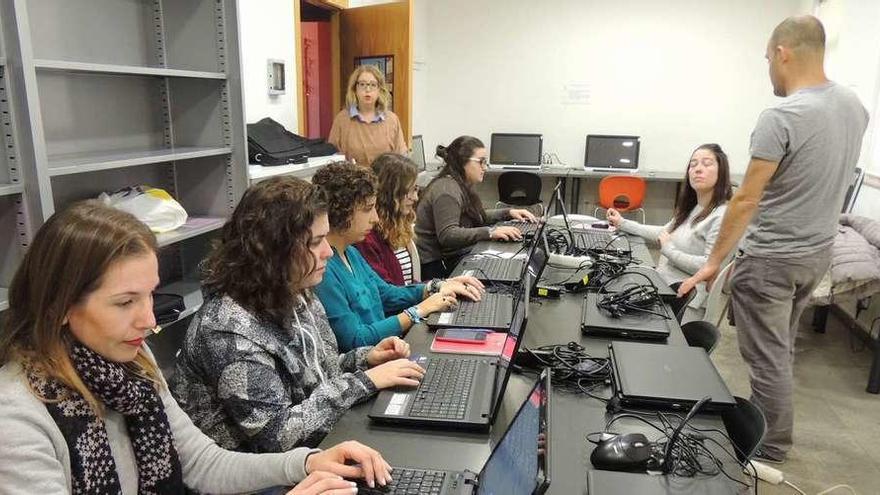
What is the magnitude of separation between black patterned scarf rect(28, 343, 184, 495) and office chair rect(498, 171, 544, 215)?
509 centimetres

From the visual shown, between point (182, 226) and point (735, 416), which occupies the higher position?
point (182, 226)

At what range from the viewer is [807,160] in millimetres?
2170

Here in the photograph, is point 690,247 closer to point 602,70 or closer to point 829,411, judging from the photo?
point 829,411

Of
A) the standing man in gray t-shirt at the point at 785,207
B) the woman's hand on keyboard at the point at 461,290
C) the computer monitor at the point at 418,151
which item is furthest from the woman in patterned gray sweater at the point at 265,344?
the computer monitor at the point at 418,151

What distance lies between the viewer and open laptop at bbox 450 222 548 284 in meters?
2.08

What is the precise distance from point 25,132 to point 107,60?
83 cm

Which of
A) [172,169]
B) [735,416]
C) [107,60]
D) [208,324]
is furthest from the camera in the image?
[172,169]

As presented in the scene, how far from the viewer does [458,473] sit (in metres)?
1.08

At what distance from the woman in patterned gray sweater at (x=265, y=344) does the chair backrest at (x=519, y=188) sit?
15.6 ft

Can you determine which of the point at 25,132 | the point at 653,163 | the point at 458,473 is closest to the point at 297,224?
the point at 458,473

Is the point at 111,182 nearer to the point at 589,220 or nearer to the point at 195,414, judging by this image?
the point at 195,414

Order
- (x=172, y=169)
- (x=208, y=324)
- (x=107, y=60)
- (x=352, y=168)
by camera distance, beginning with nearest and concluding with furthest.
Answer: (x=208, y=324)
(x=352, y=168)
(x=107, y=60)
(x=172, y=169)

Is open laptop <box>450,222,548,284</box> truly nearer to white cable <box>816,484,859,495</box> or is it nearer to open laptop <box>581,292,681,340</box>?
open laptop <box>581,292,681,340</box>

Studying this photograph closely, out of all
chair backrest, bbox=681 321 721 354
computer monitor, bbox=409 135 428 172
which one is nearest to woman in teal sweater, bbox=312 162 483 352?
chair backrest, bbox=681 321 721 354
